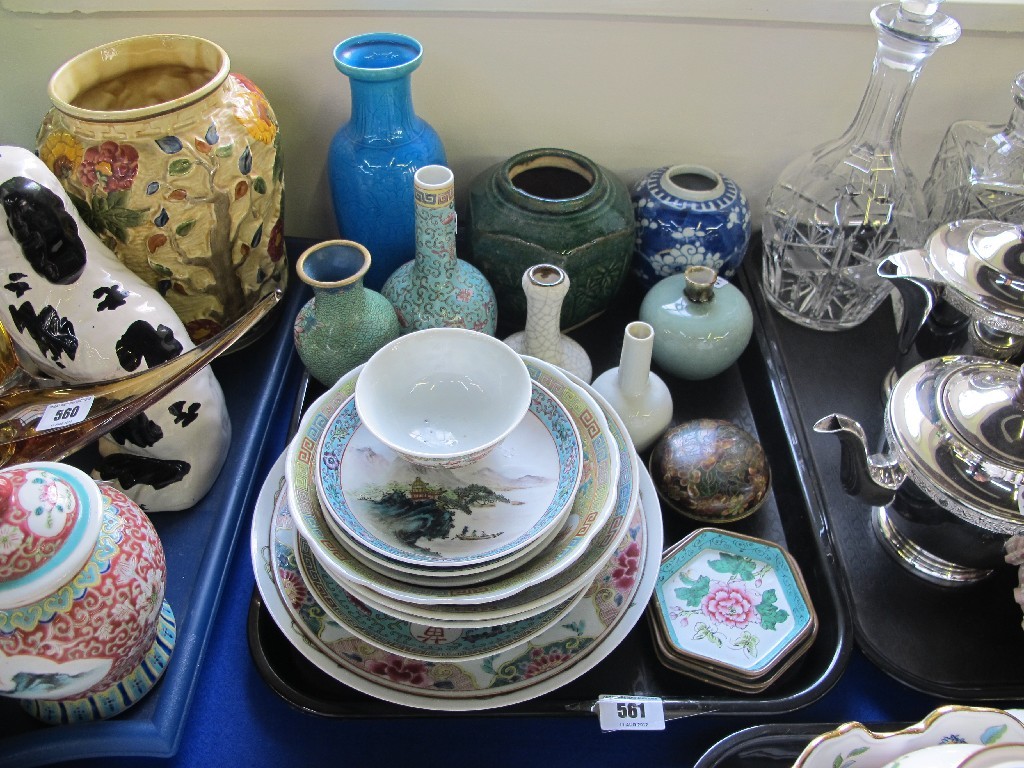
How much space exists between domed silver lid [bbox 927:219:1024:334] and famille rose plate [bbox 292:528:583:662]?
0.45 m

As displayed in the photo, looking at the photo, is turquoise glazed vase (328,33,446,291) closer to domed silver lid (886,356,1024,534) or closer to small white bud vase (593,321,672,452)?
small white bud vase (593,321,672,452)

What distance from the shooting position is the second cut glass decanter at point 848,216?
35.0 inches

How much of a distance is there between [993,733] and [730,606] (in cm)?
27

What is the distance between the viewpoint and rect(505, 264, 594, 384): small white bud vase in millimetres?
800

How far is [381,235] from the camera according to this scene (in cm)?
94

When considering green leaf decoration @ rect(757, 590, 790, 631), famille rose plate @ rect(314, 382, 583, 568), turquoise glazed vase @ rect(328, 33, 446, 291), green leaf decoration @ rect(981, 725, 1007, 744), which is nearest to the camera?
green leaf decoration @ rect(981, 725, 1007, 744)

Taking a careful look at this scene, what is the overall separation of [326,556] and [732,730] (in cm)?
38

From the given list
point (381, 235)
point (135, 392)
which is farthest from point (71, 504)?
point (381, 235)

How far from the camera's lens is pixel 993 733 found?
48cm

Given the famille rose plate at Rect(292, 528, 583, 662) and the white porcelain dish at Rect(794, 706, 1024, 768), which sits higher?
the white porcelain dish at Rect(794, 706, 1024, 768)

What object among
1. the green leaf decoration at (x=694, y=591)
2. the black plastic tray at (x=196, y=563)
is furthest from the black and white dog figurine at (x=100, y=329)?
the green leaf decoration at (x=694, y=591)

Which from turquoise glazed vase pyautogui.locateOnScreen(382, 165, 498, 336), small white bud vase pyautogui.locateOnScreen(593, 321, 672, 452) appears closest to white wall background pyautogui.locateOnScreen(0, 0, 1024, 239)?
turquoise glazed vase pyautogui.locateOnScreen(382, 165, 498, 336)

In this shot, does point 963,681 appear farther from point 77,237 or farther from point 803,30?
point 77,237

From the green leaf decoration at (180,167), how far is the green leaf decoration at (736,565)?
64cm
